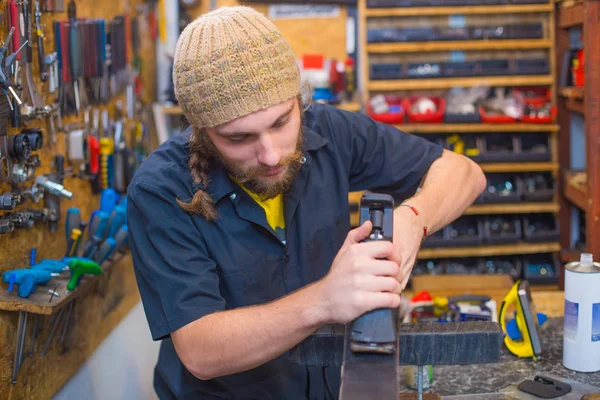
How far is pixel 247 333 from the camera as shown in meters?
1.23

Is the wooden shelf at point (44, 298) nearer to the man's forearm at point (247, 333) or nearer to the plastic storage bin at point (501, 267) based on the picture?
the man's forearm at point (247, 333)

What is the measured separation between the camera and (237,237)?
1.54 metres

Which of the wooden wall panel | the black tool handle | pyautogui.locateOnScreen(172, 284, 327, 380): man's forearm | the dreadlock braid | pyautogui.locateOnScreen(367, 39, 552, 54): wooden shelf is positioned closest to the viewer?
the black tool handle

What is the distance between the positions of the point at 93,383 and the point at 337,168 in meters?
1.02

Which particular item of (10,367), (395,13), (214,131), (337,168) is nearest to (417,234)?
(337,168)

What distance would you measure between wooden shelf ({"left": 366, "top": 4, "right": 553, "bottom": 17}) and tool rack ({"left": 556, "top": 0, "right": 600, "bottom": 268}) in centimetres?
13

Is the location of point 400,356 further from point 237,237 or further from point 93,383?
point 93,383

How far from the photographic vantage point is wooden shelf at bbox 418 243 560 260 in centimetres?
362

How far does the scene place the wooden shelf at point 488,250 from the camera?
362 centimetres

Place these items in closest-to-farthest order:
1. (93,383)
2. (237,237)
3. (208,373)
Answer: (208,373), (237,237), (93,383)

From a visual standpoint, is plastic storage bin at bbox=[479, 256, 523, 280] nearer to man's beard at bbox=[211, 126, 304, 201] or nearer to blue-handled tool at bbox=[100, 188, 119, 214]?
blue-handled tool at bbox=[100, 188, 119, 214]

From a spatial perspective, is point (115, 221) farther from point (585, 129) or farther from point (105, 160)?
point (585, 129)

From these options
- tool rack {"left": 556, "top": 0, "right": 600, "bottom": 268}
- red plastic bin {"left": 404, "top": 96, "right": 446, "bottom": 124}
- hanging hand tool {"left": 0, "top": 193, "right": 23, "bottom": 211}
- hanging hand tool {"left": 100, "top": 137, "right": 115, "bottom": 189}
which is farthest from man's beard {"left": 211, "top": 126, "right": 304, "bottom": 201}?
red plastic bin {"left": 404, "top": 96, "right": 446, "bottom": 124}

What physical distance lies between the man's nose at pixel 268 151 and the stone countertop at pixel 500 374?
64 centimetres
